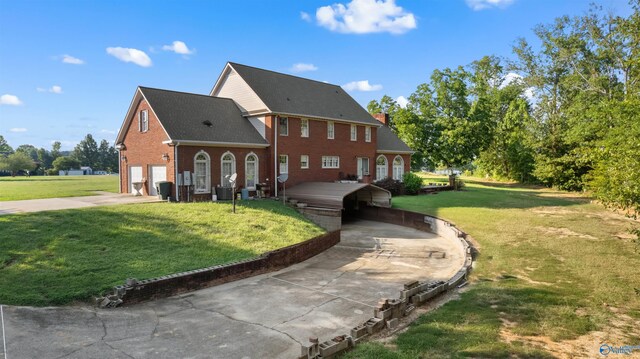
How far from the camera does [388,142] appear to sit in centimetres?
3744

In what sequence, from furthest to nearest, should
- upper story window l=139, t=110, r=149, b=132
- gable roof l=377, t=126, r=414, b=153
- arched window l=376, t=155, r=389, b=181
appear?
gable roof l=377, t=126, r=414, b=153, arched window l=376, t=155, r=389, b=181, upper story window l=139, t=110, r=149, b=132

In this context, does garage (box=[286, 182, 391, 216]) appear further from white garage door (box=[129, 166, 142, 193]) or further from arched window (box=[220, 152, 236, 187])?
white garage door (box=[129, 166, 142, 193])

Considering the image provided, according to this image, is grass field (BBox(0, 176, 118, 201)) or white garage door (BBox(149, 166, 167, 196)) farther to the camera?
grass field (BBox(0, 176, 118, 201))

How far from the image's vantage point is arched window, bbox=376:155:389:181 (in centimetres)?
3559

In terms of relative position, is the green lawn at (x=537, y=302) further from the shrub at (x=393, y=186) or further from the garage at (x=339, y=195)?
the shrub at (x=393, y=186)

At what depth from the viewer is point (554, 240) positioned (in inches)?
610

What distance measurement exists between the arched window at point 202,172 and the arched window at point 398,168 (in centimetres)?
2018

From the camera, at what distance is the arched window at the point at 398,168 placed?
37.6 metres

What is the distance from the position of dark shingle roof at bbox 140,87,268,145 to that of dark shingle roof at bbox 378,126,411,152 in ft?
46.9

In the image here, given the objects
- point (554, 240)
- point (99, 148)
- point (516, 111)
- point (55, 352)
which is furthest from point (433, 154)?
point (99, 148)

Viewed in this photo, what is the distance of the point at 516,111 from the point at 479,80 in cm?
750

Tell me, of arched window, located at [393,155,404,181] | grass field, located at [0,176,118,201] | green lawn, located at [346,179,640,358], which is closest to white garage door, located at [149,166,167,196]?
grass field, located at [0,176,118,201]

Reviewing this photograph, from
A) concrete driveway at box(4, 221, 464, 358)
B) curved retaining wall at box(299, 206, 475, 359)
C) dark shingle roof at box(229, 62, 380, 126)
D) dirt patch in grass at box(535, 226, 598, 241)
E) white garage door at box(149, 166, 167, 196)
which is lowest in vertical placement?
concrete driveway at box(4, 221, 464, 358)

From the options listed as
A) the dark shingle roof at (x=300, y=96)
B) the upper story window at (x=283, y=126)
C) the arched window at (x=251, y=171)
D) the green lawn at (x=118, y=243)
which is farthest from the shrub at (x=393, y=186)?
the green lawn at (x=118, y=243)
